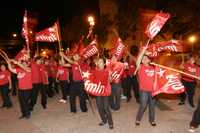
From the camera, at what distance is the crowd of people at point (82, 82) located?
9039 mm

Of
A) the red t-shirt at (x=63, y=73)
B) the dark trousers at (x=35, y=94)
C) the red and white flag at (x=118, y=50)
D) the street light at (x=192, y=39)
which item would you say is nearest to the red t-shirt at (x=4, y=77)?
the dark trousers at (x=35, y=94)

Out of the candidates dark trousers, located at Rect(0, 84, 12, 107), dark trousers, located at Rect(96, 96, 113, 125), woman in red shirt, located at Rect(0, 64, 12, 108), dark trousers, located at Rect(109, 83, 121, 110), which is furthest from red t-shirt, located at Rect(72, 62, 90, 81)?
dark trousers, located at Rect(0, 84, 12, 107)

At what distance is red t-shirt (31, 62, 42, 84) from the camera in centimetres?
1181

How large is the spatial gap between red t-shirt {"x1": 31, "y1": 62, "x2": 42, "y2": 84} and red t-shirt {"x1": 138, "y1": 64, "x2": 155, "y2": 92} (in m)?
4.19

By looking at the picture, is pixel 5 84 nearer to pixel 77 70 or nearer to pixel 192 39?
pixel 77 70

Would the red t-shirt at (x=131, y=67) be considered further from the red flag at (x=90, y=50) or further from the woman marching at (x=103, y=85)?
the woman marching at (x=103, y=85)

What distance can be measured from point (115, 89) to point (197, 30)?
483 inches

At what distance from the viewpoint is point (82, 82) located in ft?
36.7

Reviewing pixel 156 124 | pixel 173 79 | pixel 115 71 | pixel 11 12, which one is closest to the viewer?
pixel 173 79

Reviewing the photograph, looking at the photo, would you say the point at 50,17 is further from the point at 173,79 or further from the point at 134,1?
the point at 173,79

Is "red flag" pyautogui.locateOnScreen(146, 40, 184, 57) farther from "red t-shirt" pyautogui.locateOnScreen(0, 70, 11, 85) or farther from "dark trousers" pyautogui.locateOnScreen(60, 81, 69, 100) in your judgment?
"red t-shirt" pyautogui.locateOnScreen(0, 70, 11, 85)

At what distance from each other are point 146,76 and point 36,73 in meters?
4.34

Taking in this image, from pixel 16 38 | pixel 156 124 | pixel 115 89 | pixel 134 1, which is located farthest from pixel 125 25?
pixel 16 38

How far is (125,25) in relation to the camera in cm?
2678
